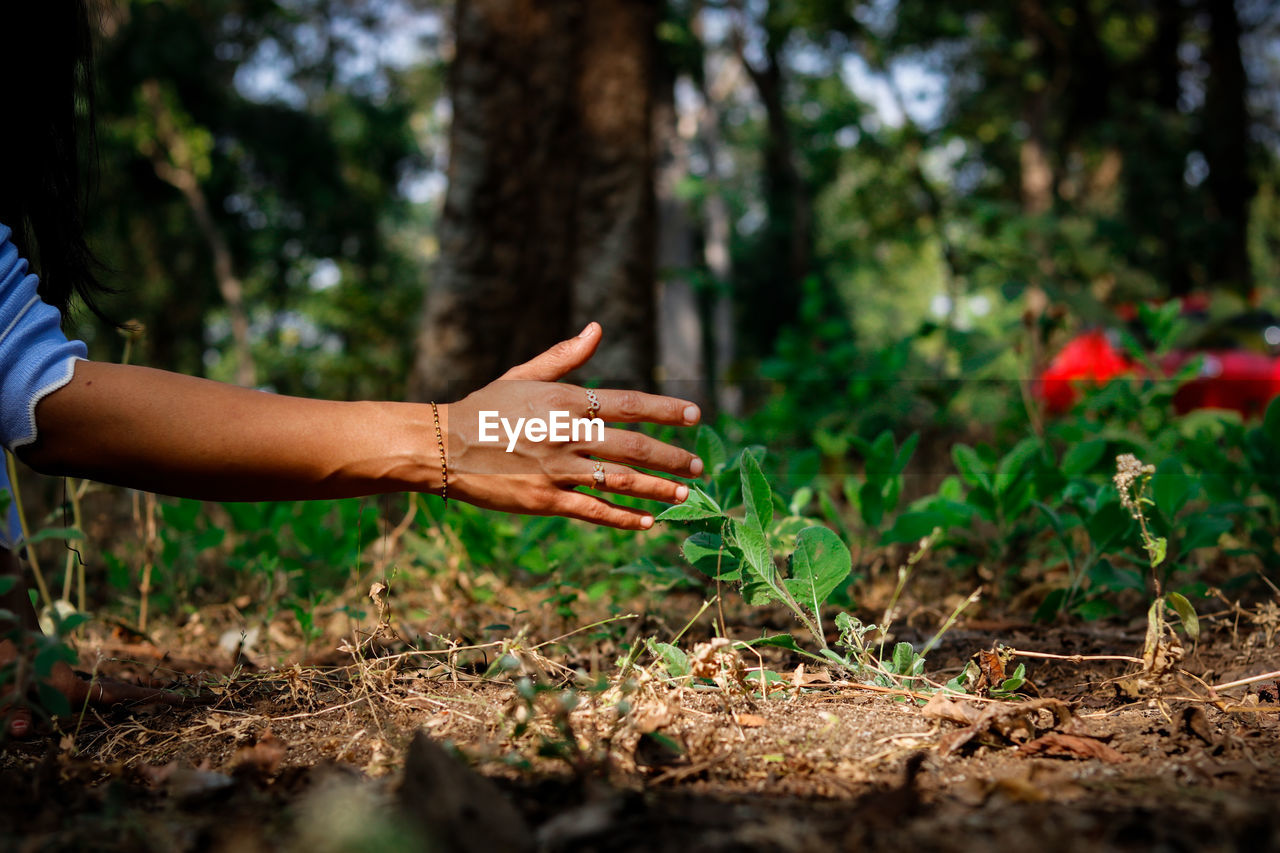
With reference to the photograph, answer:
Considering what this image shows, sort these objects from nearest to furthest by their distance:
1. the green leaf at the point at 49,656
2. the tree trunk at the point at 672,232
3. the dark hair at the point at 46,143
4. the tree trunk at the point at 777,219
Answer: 1. the green leaf at the point at 49,656
2. the dark hair at the point at 46,143
3. the tree trunk at the point at 777,219
4. the tree trunk at the point at 672,232

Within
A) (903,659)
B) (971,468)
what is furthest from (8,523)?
(971,468)

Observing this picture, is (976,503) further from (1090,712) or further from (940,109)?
(940,109)

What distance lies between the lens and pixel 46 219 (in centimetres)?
184

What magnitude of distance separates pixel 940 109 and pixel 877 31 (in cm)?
362

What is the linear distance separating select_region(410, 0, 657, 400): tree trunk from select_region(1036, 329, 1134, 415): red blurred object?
7.06 ft

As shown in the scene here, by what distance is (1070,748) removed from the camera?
3.86 ft

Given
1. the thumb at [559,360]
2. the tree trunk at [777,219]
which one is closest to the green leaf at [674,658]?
the thumb at [559,360]

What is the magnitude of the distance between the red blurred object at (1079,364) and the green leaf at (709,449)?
3088 mm

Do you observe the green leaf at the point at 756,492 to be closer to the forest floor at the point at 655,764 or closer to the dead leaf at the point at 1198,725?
the forest floor at the point at 655,764

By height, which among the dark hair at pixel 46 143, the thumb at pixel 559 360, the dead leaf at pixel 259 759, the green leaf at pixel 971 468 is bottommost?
the dead leaf at pixel 259 759

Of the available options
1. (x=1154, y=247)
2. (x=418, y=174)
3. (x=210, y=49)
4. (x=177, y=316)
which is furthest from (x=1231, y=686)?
(x=418, y=174)

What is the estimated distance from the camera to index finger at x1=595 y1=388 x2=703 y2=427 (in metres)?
1.53

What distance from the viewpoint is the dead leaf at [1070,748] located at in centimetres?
116

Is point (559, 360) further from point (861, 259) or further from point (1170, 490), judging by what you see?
point (861, 259)
